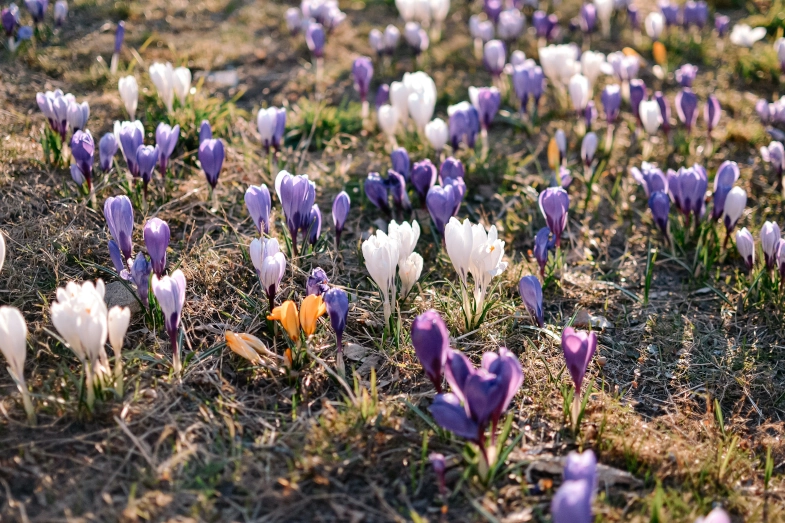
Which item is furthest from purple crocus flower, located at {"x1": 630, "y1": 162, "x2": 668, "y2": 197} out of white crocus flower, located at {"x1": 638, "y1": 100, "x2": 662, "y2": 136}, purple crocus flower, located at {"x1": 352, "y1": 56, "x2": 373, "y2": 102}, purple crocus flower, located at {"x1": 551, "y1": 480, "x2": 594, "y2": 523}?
purple crocus flower, located at {"x1": 551, "y1": 480, "x2": 594, "y2": 523}

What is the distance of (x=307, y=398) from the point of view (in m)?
2.51

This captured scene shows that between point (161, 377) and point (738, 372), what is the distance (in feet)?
7.02

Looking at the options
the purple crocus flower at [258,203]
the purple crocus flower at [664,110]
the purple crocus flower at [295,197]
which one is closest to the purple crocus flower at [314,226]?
the purple crocus flower at [295,197]

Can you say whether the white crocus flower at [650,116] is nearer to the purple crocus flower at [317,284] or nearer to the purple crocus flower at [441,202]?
A: the purple crocus flower at [441,202]

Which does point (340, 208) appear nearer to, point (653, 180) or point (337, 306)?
point (337, 306)

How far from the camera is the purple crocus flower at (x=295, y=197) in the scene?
9.53ft

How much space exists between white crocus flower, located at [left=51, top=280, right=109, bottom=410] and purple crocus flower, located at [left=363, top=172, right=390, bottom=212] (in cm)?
145

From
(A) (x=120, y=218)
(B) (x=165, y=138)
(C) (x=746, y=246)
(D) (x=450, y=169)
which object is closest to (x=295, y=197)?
(A) (x=120, y=218)

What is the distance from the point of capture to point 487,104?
4137 millimetres

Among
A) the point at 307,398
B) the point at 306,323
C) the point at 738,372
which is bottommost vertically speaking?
the point at 738,372

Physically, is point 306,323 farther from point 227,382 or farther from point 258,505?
point 258,505

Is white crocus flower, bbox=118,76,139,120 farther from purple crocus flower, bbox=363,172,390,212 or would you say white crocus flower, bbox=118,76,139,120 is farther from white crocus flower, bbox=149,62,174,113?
purple crocus flower, bbox=363,172,390,212

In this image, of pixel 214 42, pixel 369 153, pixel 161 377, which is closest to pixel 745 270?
pixel 369 153

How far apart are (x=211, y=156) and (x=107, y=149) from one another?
46 cm
